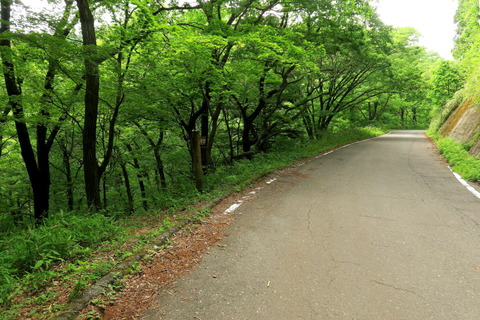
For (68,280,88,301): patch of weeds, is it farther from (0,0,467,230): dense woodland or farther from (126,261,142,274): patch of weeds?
(0,0,467,230): dense woodland

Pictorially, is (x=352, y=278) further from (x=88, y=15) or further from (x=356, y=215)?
(x=88, y=15)

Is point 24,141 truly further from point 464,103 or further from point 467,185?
point 464,103

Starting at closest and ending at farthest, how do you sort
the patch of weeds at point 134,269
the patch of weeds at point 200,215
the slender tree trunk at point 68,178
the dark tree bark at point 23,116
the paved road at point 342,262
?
the paved road at point 342,262, the patch of weeds at point 134,269, the patch of weeds at point 200,215, the dark tree bark at point 23,116, the slender tree trunk at point 68,178

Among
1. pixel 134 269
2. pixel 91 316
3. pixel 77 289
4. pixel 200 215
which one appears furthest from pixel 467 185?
pixel 77 289

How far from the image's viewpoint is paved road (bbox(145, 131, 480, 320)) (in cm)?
253

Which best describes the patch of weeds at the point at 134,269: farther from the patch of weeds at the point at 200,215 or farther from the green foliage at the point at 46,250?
the patch of weeds at the point at 200,215

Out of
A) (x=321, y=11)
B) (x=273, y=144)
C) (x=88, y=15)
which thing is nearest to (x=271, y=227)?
(x=88, y=15)

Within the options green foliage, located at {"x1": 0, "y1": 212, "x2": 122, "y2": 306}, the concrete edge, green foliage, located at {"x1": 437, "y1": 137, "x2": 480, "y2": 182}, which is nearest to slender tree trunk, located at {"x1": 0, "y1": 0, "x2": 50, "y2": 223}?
green foliage, located at {"x1": 0, "y1": 212, "x2": 122, "y2": 306}

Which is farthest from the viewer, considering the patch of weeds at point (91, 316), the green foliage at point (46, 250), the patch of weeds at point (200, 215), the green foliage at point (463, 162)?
the green foliage at point (463, 162)

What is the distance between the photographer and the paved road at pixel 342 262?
2.53 meters

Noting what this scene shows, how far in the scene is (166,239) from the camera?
4.06 meters

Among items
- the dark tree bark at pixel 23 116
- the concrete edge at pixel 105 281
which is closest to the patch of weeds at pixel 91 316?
the concrete edge at pixel 105 281

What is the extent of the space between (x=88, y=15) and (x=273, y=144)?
36.9 ft

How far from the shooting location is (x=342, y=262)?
3305 millimetres
